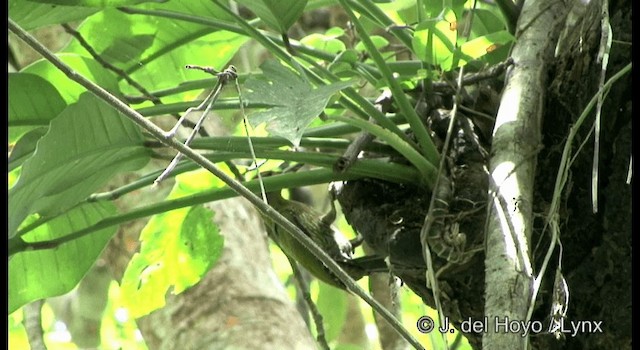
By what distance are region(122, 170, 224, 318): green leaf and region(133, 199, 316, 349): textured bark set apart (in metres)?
0.13

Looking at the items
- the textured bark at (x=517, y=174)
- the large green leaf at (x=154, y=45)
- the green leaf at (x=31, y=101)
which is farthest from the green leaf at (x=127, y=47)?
the textured bark at (x=517, y=174)

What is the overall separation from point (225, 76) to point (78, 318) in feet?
5.26

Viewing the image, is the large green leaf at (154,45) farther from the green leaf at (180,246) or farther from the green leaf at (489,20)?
the green leaf at (489,20)

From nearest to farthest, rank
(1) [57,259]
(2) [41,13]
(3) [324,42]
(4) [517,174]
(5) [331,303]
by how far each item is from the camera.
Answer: (4) [517,174]
(2) [41,13]
(1) [57,259]
(3) [324,42]
(5) [331,303]

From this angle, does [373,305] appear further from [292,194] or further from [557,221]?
[292,194]

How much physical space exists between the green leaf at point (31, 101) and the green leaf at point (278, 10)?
0.89 ft

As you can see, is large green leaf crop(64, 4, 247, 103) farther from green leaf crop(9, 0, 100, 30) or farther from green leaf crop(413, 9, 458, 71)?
green leaf crop(413, 9, 458, 71)

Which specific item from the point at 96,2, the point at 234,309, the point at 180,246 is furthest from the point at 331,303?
the point at 96,2

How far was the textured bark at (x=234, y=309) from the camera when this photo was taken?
4.01 feet

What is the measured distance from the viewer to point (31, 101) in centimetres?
97

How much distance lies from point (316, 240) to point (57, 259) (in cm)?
32

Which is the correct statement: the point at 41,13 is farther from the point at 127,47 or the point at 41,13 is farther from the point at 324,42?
the point at 324,42

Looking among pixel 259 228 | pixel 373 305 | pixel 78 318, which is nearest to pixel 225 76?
pixel 373 305

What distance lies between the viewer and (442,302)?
2.69 ft
